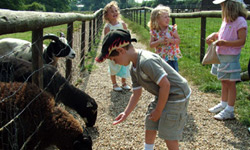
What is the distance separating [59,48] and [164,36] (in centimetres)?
227

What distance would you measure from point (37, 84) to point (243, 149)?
257 centimetres

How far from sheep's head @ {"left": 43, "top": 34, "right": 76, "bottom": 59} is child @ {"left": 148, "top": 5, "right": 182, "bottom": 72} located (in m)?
1.73

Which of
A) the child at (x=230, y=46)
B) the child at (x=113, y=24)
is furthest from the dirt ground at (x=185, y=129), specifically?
the child at (x=113, y=24)

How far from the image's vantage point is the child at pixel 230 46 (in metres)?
4.06

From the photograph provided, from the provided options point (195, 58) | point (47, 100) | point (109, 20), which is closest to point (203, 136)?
point (47, 100)

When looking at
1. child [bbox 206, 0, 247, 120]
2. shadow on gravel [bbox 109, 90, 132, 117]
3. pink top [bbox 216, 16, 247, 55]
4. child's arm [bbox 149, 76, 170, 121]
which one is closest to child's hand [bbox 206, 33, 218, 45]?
child [bbox 206, 0, 247, 120]

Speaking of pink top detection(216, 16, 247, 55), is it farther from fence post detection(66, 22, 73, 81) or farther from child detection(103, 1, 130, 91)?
fence post detection(66, 22, 73, 81)

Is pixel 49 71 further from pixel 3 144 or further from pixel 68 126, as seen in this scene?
pixel 3 144

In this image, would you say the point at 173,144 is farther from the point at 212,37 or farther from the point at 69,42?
the point at 69,42

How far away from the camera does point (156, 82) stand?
2.37 metres

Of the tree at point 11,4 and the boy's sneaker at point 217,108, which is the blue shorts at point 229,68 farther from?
the tree at point 11,4

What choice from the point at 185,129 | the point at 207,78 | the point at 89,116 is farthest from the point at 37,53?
the point at 207,78

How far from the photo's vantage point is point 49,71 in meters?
4.05

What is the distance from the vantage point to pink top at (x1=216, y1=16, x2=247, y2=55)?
4.04 meters
